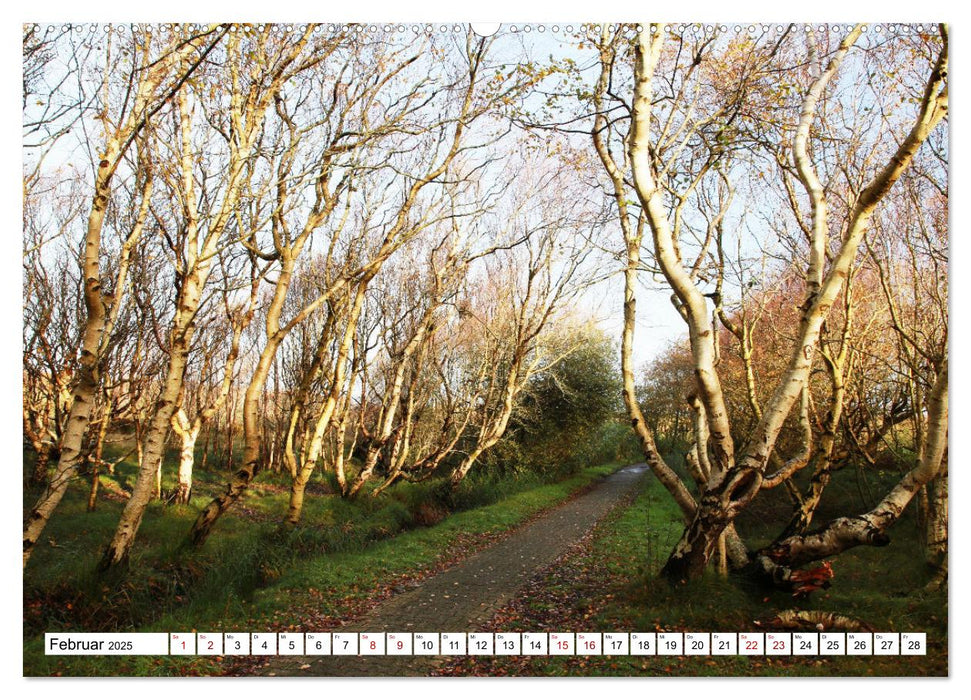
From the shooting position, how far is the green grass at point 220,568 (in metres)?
4.40

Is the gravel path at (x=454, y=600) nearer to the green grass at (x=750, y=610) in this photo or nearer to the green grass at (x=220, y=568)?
the green grass at (x=220, y=568)

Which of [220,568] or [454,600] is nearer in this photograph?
[454,600]

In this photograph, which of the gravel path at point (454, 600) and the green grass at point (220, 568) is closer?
the gravel path at point (454, 600)

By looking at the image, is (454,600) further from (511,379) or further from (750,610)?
(511,379)

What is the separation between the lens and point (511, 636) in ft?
13.5

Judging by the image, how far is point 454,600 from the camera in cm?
559

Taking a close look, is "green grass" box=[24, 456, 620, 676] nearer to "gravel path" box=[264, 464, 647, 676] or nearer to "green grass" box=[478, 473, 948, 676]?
"gravel path" box=[264, 464, 647, 676]

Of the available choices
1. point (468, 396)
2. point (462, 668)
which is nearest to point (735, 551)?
point (462, 668)

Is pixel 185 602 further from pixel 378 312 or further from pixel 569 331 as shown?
pixel 569 331

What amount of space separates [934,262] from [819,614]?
14.6 ft

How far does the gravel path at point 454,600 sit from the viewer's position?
3893mm

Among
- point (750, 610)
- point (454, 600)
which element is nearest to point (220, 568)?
point (454, 600)

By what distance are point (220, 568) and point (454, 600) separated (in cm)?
237

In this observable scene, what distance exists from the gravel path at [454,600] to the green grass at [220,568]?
1.43ft
